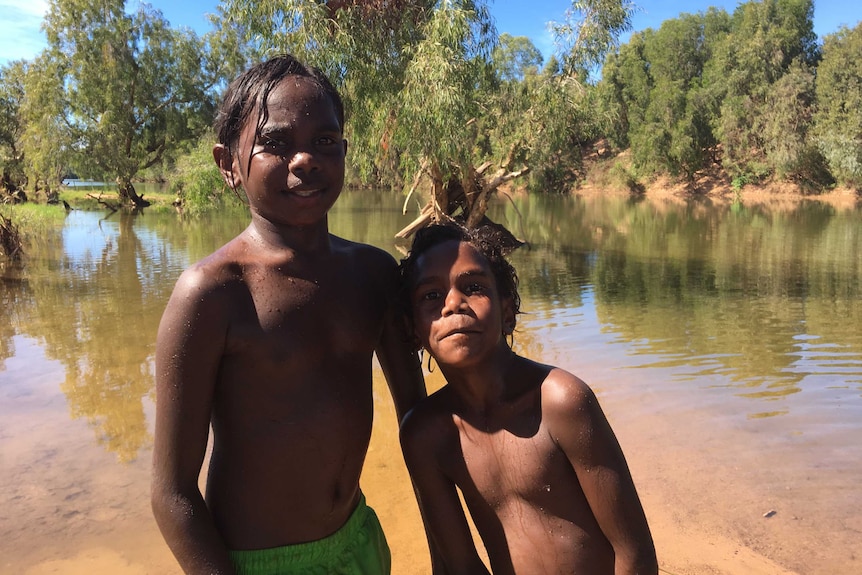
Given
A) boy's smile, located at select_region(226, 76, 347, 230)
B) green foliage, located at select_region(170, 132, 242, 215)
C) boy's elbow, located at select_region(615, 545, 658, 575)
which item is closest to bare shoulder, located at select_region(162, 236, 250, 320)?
boy's smile, located at select_region(226, 76, 347, 230)

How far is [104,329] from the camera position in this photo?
25.8 feet

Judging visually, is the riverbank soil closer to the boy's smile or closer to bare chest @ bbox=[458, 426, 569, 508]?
bare chest @ bbox=[458, 426, 569, 508]

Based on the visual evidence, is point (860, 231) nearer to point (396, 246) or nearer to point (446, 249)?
point (396, 246)

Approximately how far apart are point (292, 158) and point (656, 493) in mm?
3352

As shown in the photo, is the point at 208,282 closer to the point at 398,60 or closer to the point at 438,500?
the point at 438,500

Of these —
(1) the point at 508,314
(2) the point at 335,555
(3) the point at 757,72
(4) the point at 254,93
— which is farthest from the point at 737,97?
(2) the point at 335,555

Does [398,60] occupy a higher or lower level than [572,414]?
higher

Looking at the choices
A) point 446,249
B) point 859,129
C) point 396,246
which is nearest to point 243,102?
point 446,249

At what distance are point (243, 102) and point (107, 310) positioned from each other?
8.58 meters

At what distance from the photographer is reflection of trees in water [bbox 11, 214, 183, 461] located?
5164mm

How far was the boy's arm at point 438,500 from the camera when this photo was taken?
1.62 meters

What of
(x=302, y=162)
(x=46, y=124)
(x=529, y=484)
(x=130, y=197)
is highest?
(x=46, y=124)

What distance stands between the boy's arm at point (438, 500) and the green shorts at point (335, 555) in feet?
0.51

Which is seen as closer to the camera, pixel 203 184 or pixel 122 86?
pixel 203 184
